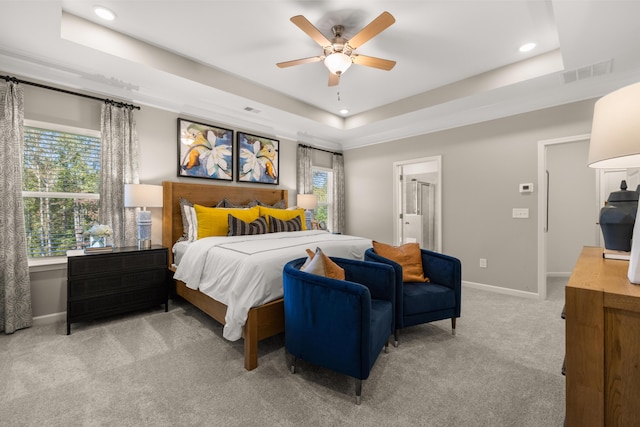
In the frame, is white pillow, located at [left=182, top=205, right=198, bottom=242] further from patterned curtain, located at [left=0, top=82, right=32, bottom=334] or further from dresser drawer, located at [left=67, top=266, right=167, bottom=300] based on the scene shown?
patterned curtain, located at [left=0, top=82, right=32, bottom=334]

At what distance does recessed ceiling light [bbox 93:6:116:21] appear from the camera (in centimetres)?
232

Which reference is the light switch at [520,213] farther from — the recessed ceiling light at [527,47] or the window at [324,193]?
the window at [324,193]

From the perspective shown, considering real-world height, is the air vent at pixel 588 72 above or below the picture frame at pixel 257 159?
above

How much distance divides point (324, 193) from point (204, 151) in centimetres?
260

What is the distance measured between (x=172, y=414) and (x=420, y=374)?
1.59m

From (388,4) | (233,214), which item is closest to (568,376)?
(388,4)

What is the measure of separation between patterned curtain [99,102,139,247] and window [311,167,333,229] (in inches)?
125

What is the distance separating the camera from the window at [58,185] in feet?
9.38

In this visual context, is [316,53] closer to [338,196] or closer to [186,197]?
[186,197]

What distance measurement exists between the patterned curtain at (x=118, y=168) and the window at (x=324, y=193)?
318 centimetres

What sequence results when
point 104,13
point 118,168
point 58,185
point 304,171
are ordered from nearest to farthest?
point 104,13
point 58,185
point 118,168
point 304,171

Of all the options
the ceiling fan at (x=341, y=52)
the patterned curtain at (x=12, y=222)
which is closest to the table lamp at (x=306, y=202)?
the ceiling fan at (x=341, y=52)

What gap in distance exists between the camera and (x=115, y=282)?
2.85 m

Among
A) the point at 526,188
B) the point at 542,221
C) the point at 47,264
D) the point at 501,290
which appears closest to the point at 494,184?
the point at 526,188
